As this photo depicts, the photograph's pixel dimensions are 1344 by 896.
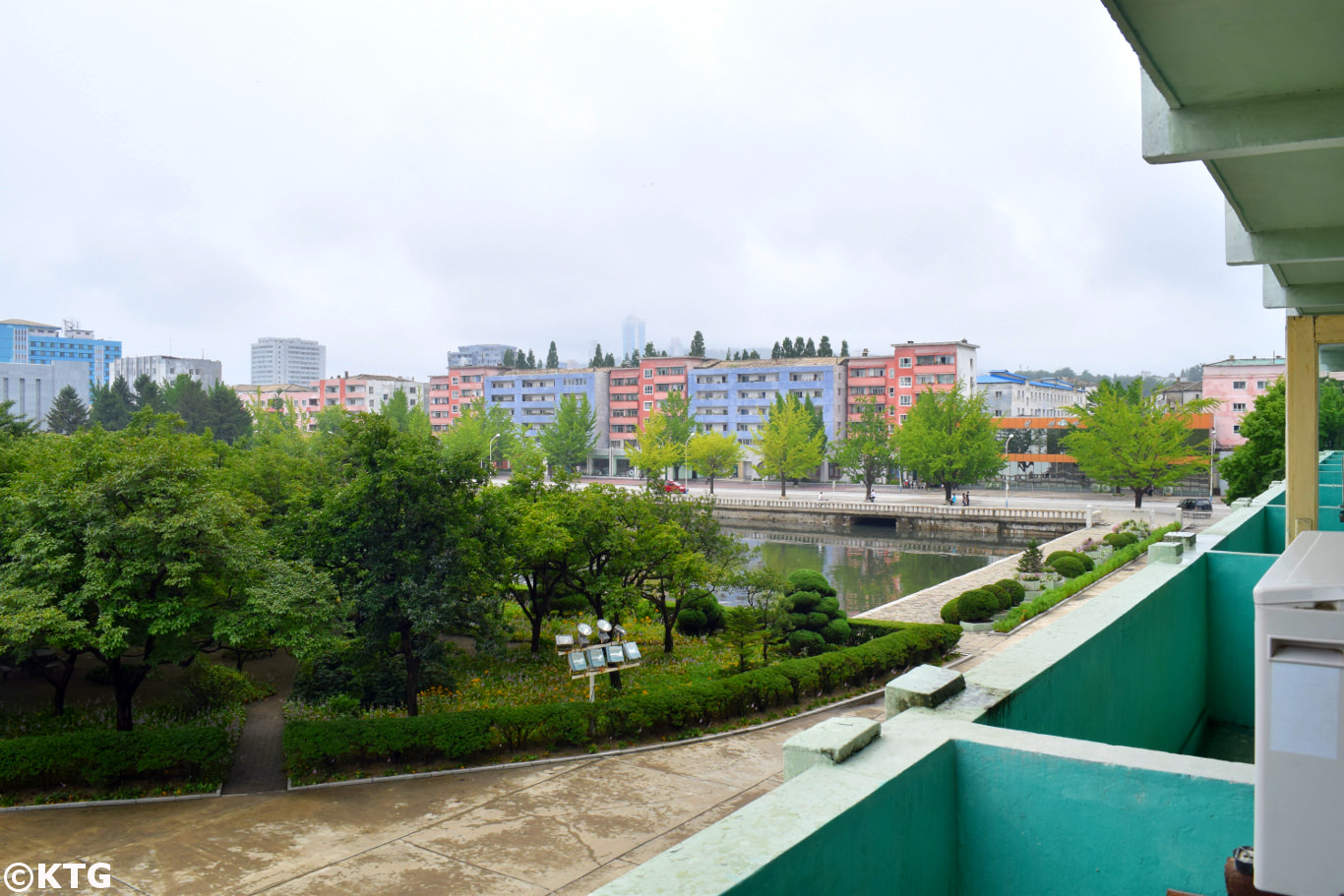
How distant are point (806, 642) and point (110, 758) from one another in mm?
13019

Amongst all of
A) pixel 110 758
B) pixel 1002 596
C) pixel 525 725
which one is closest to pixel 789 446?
pixel 1002 596

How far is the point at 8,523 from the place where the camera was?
1458cm

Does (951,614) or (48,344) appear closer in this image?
(951,614)

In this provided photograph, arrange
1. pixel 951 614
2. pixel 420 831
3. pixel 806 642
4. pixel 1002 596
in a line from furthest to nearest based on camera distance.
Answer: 1. pixel 1002 596
2. pixel 951 614
3. pixel 806 642
4. pixel 420 831

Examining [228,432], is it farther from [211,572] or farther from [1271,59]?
[1271,59]

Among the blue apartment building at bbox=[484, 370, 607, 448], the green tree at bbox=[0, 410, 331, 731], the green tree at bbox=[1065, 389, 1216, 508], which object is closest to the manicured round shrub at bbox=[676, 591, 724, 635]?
the green tree at bbox=[0, 410, 331, 731]

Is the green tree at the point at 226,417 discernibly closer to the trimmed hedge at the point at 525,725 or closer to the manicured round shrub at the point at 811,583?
the manicured round shrub at the point at 811,583

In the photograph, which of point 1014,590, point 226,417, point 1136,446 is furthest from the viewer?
point 226,417

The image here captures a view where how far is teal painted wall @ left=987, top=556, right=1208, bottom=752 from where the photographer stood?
15.9 ft

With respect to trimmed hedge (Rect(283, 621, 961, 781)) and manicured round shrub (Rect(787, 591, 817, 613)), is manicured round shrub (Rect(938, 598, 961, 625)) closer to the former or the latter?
manicured round shrub (Rect(787, 591, 817, 613))

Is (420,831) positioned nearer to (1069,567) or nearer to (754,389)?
(1069,567)

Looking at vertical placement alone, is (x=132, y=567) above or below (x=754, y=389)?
below

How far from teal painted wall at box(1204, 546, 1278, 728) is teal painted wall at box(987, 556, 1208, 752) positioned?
0.71 ft

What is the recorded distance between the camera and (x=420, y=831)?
36.9 ft
